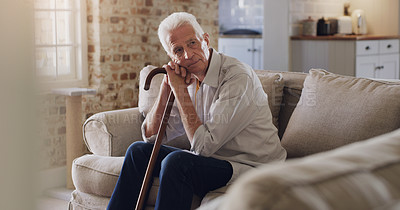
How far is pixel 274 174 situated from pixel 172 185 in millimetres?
1629

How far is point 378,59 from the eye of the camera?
18.8 ft

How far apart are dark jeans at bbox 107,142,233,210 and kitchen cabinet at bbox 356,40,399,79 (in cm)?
354

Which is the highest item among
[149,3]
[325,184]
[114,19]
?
[149,3]

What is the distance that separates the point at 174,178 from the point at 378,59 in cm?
414

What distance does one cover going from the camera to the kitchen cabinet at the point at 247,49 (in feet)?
A: 21.2

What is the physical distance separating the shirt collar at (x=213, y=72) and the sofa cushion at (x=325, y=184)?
176 cm

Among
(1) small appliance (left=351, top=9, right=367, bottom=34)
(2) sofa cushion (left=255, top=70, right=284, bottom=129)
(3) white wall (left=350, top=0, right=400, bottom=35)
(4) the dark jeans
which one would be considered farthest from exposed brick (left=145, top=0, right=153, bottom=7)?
(3) white wall (left=350, top=0, right=400, bottom=35)

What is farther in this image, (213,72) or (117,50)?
(117,50)

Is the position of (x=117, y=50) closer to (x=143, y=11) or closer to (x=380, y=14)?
(x=143, y=11)

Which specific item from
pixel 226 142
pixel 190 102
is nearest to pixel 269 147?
pixel 226 142

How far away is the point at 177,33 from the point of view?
2.49 metres

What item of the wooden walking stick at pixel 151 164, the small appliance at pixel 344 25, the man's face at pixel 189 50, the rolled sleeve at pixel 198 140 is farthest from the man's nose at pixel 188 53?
the small appliance at pixel 344 25

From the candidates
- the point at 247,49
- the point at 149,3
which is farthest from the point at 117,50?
the point at 247,49

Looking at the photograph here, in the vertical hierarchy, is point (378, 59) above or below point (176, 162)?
above
